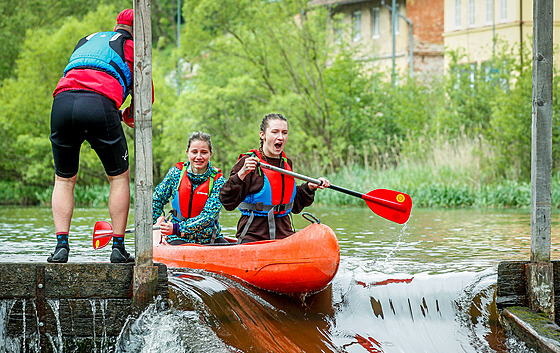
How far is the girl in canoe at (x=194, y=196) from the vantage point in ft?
16.9

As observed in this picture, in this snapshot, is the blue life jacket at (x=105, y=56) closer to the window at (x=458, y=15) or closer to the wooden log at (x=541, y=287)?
the wooden log at (x=541, y=287)

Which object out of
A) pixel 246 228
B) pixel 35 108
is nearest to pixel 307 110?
pixel 35 108

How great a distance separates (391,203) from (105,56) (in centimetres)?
218

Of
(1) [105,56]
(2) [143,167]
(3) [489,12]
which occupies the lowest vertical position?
(2) [143,167]

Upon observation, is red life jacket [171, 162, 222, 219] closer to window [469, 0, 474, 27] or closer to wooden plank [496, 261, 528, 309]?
wooden plank [496, 261, 528, 309]

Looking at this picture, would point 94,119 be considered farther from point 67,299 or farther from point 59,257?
point 67,299

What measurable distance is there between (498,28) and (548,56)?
21.7 m

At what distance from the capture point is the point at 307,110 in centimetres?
1658

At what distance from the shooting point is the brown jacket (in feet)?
14.4

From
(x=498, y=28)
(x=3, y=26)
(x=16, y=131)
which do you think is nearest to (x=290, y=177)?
(x=16, y=131)

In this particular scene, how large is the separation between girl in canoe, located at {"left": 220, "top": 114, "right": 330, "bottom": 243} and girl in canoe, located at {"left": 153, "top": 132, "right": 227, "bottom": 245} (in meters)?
0.54

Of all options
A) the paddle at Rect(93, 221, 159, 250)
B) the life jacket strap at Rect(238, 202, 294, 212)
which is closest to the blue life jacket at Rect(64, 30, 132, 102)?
the paddle at Rect(93, 221, 159, 250)

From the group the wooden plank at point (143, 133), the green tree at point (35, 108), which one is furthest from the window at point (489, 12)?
the wooden plank at point (143, 133)

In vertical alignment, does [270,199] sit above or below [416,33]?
below
